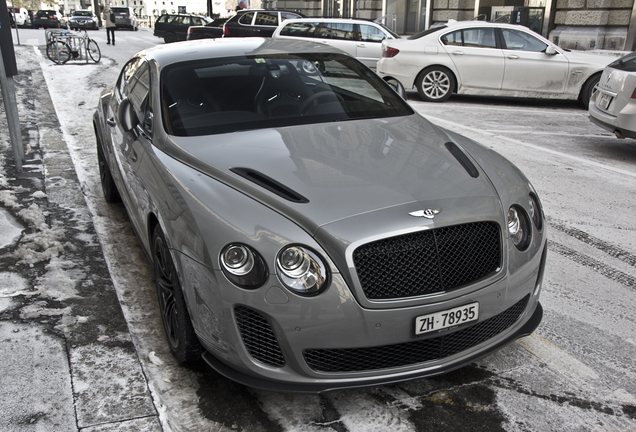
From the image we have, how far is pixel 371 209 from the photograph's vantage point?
2514 millimetres

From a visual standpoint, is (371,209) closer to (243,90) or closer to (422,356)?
(422,356)

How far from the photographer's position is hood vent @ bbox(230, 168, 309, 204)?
103 inches

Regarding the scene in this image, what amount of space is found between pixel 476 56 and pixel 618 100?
15.2 ft

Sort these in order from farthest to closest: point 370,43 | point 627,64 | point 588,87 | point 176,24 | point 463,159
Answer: point 176,24, point 370,43, point 588,87, point 627,64, point 463,159

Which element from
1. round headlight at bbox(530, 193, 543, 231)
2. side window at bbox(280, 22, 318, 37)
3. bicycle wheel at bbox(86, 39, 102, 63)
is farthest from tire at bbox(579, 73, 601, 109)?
bicycle wheel at bbox(86, 39, 102, 63)

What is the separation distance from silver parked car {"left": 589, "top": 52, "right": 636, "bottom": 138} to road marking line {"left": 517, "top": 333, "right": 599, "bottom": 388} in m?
4.79

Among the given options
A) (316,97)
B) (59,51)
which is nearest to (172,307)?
(316,97)

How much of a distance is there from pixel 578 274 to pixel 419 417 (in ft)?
6.84

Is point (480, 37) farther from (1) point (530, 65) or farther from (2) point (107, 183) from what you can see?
(2) point (107, 183)

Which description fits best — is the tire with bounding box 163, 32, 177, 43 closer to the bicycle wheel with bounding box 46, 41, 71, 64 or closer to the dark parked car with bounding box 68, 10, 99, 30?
the bicycle wheel with bounding box 46, 41, 71, 64

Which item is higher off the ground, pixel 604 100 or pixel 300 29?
pixel 300 29

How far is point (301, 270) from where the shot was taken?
239 cm

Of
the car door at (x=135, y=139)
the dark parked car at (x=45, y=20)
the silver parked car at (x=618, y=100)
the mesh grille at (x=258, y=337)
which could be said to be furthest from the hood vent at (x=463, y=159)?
the dark parked car at (x=45, y=20)

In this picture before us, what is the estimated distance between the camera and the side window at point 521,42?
36.6 ft
